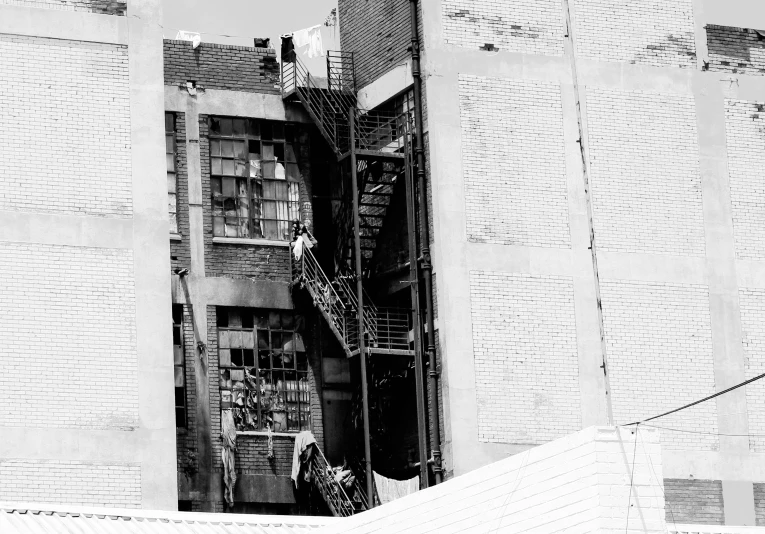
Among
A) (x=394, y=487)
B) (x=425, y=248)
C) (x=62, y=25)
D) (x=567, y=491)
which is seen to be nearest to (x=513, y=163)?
(x=425, y=248)

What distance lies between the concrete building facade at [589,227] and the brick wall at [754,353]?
0.15 ft

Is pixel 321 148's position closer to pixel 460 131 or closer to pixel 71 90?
pixel 460 131

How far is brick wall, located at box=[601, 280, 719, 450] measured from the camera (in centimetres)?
3738

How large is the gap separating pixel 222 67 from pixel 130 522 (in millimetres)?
14436

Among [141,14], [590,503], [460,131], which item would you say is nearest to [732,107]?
[460,131]

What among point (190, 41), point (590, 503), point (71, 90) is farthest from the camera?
point (190, 41)

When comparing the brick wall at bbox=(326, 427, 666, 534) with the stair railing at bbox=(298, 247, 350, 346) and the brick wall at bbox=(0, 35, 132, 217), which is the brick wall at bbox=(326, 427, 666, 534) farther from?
the stair railing at bbox=(298, 247, 350, 346)

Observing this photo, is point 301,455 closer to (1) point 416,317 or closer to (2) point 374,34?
(1) point 416,317

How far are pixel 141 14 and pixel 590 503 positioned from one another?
17881mm

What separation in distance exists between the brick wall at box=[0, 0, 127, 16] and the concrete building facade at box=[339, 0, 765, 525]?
650 cm

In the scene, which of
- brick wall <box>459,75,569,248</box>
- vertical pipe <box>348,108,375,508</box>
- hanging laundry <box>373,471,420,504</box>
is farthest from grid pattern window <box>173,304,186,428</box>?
brick wall <box>459,75,569,248</box>

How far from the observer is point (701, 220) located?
129ft

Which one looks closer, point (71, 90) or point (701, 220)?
point (71, 90)

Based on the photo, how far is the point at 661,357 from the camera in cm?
3778
